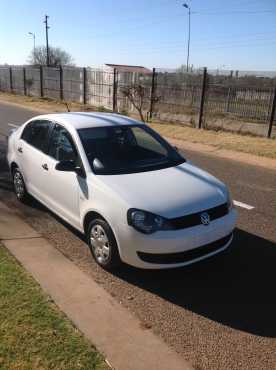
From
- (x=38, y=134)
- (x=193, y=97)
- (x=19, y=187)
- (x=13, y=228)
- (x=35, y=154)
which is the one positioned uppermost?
(x=38, y=134)

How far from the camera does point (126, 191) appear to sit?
170 inches

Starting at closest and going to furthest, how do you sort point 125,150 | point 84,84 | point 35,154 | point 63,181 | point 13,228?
point 63,181
point 125,150
point 13,228
point 35,154
point 84,84

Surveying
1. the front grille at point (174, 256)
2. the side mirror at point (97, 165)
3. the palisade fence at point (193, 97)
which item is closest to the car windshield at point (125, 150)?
the side mirror at point (97, 165)

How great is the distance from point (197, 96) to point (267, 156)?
6352 mm

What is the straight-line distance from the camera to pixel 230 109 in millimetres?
16875

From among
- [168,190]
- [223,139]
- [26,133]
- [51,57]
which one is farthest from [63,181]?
[51,57]

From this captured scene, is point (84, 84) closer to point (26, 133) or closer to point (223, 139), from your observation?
point (223, 139)

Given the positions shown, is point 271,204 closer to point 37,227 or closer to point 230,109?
point 37,227

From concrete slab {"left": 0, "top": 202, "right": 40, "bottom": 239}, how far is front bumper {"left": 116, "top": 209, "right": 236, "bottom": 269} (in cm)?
168

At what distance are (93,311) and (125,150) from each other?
7.36 ft

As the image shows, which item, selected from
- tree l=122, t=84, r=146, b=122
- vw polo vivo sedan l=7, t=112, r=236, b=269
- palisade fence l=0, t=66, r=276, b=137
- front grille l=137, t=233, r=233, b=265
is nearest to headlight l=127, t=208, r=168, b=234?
vw polo vivo sedan l=7, t=112, r=236, b=269

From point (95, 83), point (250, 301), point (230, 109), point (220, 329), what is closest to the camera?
point (220, 329)

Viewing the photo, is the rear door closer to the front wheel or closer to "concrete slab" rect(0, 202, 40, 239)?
the front wheel

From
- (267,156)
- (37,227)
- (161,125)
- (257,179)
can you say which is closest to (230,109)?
(161,125)
